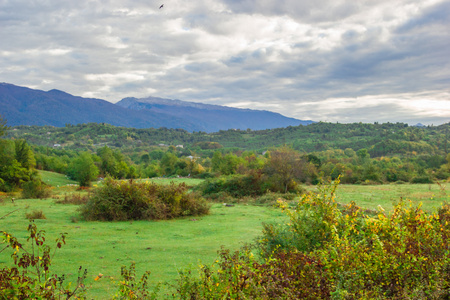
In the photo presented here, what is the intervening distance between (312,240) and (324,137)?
6266 inches

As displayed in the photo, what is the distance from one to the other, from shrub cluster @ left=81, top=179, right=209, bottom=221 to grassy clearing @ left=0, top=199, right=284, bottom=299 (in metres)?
0.81

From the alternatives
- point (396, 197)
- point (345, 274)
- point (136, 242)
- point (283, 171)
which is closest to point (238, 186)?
point (283, 171)

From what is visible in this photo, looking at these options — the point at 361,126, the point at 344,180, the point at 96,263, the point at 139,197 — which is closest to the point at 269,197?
A: the point at 139,197

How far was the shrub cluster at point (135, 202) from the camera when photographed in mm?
16484

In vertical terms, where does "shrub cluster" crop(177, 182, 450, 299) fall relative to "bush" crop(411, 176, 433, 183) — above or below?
above

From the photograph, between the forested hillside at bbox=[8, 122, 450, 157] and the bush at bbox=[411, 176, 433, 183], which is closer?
the bush at bbox=[411, 176, 433, 183]

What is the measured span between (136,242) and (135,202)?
6010mm

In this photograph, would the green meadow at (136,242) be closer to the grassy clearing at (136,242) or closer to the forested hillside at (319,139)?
the grassy clearing at (136,242)

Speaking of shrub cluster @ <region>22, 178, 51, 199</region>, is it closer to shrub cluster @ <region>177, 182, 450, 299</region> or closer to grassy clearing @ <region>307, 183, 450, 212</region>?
grassy clearing @ <region>307, 183, 450, 212</region>

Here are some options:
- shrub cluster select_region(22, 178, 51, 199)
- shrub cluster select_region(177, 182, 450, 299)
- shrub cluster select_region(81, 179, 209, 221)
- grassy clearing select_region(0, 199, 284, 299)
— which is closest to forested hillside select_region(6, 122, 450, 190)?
shrub cluster select_region(177, 182, 450, 299)

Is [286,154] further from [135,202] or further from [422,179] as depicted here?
[422,179]

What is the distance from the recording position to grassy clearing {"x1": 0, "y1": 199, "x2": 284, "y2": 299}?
8008 mm

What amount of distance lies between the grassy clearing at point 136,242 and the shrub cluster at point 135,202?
810 millimetres

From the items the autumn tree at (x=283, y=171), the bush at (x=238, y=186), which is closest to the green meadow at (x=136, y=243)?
the bush at (x=238, y=186)
